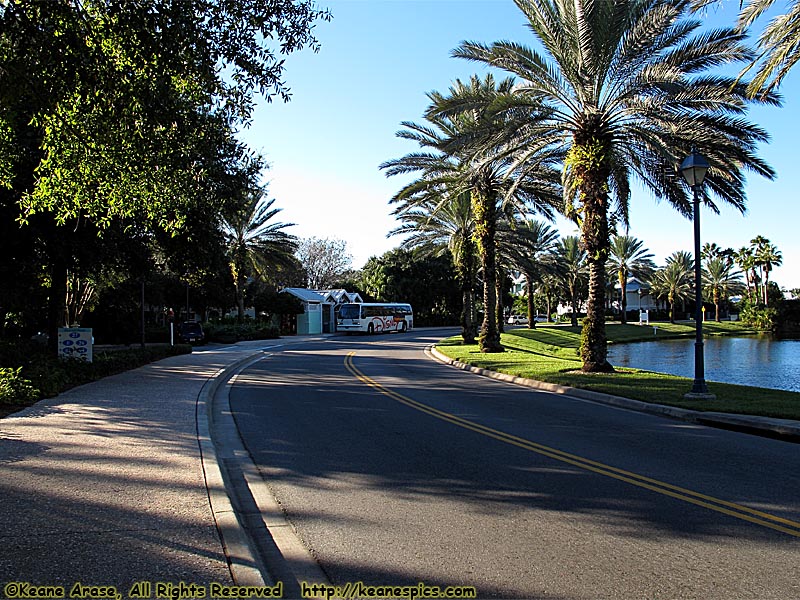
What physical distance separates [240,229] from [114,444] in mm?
41212

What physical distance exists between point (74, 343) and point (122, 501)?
13.8m

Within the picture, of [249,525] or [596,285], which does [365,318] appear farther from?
[249,525]

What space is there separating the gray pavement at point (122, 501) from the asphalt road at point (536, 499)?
638 millimetres

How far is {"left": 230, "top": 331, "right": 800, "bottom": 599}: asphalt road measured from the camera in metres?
4.63

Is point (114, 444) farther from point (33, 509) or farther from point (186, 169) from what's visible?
point (186, 169)

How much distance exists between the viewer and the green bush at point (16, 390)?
Answer: 1194 centimetres

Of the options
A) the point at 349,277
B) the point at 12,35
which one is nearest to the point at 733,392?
the point at 12,35

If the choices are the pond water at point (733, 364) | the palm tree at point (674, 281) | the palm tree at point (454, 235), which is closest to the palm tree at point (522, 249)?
the palm tree at point (454, 235)

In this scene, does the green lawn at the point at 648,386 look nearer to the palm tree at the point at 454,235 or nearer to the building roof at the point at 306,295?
the palm tree at the point at 454,235

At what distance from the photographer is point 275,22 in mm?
9414

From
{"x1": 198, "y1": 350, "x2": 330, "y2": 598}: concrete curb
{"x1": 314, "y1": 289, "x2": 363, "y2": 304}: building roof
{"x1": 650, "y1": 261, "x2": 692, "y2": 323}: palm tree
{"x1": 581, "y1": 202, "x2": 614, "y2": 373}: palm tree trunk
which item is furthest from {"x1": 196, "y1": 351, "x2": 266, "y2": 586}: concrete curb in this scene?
{"x1": 650, "y1": 261, "x2": 692, "y2": 323}: palm tree

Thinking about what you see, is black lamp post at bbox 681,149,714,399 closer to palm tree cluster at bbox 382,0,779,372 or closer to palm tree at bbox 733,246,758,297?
palm tree cluster at bbox 382,0,779,372

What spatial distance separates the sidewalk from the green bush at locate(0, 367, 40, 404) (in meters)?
0.95

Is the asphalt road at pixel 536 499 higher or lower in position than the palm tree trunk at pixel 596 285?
lower
